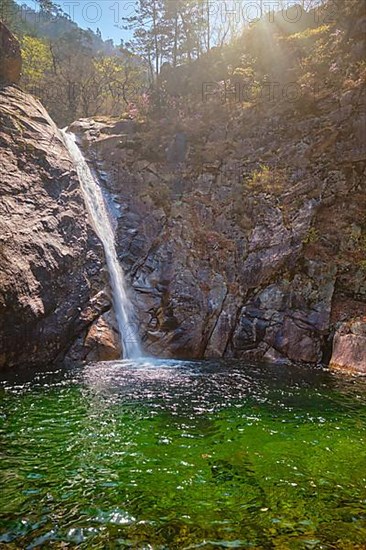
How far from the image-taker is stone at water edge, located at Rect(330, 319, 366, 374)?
40.4ft

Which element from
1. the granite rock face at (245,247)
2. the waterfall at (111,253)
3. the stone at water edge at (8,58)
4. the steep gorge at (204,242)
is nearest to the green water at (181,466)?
the steep gorge at (204,242)

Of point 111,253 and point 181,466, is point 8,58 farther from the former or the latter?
point 181,466

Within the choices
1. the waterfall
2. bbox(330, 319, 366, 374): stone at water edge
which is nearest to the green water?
bbox(330, 319, 366, 374): stone at water edge

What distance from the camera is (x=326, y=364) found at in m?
13.4

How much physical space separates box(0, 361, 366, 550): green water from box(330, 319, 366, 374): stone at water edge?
249 centimetres

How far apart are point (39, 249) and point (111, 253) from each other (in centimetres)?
384

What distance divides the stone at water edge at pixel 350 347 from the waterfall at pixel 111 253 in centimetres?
692

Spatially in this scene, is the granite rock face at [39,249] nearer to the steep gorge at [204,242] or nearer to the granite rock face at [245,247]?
the steep gorge at [204,242]

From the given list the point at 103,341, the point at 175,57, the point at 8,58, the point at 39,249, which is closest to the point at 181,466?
the point at 103,341

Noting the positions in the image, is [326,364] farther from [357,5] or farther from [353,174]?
[357,5]

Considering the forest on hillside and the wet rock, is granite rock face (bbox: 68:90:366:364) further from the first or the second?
the forest on hillside

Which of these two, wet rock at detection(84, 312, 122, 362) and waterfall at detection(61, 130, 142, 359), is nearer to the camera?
wet rock at detection(84, 312, 122, 362)

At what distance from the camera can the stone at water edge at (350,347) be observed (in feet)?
40.4

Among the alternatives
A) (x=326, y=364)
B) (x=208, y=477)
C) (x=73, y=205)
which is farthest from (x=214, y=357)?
(x=208, y=477)
